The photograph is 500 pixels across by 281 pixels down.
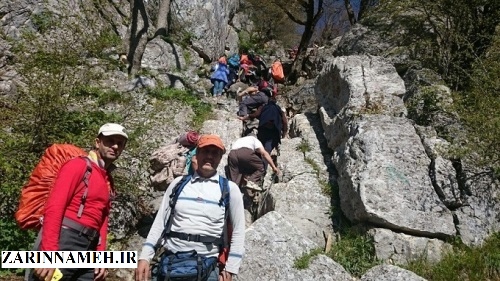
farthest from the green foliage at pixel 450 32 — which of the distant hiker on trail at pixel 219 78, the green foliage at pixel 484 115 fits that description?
the distant hiker on trail at pixel 219 78

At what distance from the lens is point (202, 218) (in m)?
3.13

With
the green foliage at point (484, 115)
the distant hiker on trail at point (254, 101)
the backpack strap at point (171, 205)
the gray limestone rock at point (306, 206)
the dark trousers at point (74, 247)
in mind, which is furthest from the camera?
the distant hiker on trail at point (254, 101)

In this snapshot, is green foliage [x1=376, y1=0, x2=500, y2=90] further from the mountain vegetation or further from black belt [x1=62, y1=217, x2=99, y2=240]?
black belt [x1=62, y1=217, x2=99, y2=240]

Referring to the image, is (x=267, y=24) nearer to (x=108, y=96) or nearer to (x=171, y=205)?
(x=108, y=96)

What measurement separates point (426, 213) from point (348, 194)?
1.17 m

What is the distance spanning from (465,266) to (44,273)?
4.74 metres

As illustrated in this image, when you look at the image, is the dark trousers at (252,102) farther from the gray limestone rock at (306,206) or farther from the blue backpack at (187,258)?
the blue backpack at (187,258)

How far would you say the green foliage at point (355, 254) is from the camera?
18.4 ft

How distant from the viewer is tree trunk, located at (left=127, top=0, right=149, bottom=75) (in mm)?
13867

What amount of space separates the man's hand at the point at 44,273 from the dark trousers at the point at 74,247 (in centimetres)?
8

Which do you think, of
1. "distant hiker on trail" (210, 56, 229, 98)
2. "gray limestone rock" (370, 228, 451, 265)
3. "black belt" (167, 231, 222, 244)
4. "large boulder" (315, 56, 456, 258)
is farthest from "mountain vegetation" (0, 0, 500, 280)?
"black belt" (167, 231, 222, 244)

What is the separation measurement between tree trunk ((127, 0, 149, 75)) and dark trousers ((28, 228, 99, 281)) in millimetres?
11495

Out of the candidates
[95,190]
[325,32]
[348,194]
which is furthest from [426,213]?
[325,32]

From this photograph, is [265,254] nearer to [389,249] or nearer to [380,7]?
[389,249]
